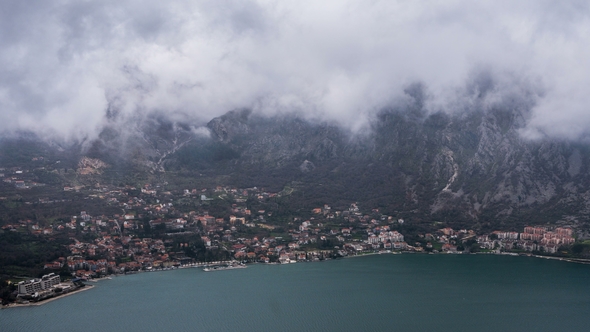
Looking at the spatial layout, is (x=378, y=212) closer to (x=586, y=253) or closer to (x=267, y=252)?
(x=267, y=252)

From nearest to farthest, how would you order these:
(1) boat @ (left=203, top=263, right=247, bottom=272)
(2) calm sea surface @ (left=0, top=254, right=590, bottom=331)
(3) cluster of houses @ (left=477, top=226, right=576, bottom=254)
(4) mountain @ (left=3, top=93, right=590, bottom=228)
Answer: (2) calm sea surface @ (left=0, top=254, right=590, bottom=331) < (1) boat @ (left=203, top=263, right=247, bottom=272) < (3) cluster of houses @ (left=477, top=226, right=576, bottom=254) < (4) mountain @ (left=3, top=93, right=590, bottom=228)

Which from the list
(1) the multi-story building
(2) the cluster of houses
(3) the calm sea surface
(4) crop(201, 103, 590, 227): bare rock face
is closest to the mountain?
(4) crop(201, 103, 590, 227): bare rock face

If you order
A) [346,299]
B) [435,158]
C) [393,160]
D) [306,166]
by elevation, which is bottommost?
[346,299]

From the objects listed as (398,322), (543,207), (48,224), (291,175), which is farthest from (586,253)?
(48,224)

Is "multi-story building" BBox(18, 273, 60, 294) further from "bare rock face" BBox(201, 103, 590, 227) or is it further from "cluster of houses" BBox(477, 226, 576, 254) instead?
"cluster of houses" BBox(477, 226, 576, 254)

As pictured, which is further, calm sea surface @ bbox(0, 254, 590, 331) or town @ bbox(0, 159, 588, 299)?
town @ bbox(0, 159, 588, 299)

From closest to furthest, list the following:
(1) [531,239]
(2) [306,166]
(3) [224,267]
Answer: (3) [224,267], (1) [531,239], (2) [306,166]

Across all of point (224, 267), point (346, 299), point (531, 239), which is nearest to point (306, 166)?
point (224, 267)

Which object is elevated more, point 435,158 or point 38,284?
point 435,158

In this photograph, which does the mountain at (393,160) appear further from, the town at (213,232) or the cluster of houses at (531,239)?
the town at (213,232)

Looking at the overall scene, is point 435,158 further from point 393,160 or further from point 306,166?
point 306,166
